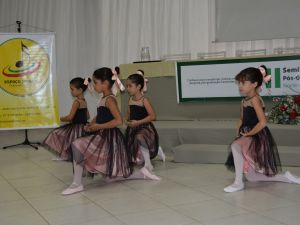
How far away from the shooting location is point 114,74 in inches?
169

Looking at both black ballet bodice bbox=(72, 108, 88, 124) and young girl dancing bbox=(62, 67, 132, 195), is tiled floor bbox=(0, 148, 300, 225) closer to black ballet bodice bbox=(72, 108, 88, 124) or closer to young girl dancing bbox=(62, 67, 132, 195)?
young girl dancing bbox=(62, 67, 132, 195)

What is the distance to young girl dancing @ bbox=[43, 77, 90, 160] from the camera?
15.8 ft

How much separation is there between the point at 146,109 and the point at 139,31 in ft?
12.6

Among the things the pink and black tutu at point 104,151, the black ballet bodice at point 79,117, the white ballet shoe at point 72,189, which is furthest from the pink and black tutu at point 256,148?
the black ballet bodice at point 79,117

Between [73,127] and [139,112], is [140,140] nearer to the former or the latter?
[139,112]

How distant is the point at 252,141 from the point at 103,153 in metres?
1.34

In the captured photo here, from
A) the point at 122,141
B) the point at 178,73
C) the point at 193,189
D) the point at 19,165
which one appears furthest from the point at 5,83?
the point at 193,189

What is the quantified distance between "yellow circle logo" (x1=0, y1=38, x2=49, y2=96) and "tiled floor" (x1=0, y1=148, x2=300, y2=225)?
1.96m

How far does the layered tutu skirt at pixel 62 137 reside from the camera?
477 cm

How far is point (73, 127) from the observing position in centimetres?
505

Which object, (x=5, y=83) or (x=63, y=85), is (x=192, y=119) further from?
(x=63, y=85)

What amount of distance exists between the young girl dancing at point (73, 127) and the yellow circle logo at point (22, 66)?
174cm

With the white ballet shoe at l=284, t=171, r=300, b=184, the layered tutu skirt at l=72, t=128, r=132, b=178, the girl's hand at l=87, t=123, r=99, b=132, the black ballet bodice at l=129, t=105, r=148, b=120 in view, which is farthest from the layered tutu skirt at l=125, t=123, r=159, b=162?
the white ballet shoe at l=284, t=171, r=300, b=184

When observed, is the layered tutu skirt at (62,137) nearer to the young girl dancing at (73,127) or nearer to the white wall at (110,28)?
the young girl dancing at (73,127)
